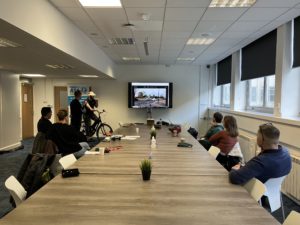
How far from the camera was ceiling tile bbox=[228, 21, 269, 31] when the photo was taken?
4.48m

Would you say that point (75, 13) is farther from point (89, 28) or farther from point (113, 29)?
point (113, 29)

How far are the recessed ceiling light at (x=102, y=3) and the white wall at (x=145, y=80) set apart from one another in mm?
6211

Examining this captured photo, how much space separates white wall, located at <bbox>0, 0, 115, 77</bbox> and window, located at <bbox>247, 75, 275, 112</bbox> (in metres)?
3.94

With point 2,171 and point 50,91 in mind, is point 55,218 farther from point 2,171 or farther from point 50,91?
point 50,91

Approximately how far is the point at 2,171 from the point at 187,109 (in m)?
6.54

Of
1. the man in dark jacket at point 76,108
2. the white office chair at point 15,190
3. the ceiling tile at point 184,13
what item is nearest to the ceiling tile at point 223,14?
the ceiling tile at point 184,13

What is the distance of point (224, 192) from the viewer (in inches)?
79.0

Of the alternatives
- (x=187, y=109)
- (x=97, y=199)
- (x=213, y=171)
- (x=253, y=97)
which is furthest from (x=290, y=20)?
(x=187, y=109)

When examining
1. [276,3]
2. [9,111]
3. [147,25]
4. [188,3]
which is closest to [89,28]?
[147,25]

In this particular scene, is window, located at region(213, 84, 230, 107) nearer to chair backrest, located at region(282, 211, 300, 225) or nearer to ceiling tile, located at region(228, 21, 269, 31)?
ceiling tile, located at region(228, 21, 269, 31)

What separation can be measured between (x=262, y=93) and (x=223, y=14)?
2.82 m

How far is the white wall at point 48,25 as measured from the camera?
8.72 feet

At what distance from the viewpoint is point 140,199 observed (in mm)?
1843

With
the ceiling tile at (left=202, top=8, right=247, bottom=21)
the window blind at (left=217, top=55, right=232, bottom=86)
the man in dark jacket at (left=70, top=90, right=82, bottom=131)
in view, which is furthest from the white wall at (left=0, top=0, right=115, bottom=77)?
the window blind at (left=217, top=55, right=232, bottom=86)
